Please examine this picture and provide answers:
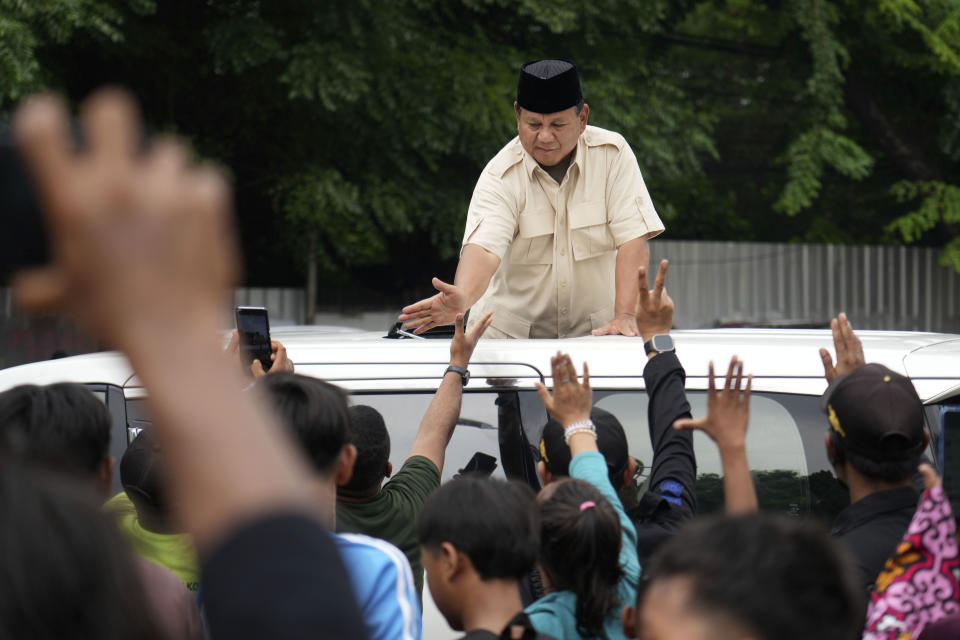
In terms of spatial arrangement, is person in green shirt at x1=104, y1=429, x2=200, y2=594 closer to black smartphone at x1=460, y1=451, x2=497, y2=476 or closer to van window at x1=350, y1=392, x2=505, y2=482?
van window at x1=350, y1=392, x2=505, y2=482

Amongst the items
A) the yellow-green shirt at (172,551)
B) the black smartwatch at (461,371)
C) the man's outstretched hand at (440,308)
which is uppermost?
the man's outstretched hand at (440,308)

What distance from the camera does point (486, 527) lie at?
2.08 meters

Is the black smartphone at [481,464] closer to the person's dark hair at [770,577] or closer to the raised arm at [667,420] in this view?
the raised arm at [667,420]

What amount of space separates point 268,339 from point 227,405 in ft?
7.73

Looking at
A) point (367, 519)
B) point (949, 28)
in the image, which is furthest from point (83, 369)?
point (949, 28)

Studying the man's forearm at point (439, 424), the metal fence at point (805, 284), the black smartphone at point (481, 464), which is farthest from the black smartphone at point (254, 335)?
the metal fence at point (805, 284)

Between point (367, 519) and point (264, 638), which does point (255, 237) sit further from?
point (264, 638)

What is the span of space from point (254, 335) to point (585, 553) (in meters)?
1.28

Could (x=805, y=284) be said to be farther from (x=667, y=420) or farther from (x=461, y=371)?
(x=667, y=420)

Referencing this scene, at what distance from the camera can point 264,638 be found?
2.52 ft

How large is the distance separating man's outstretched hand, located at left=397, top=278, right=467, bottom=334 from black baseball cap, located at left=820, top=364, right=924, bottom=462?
4.07 ft

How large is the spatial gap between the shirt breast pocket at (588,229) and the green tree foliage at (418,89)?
568 cm

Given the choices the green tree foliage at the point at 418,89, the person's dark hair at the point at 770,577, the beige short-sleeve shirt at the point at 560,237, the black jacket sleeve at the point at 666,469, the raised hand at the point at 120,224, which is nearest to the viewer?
the raised hand at the point at 120,224

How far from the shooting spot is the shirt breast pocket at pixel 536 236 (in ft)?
13.2
